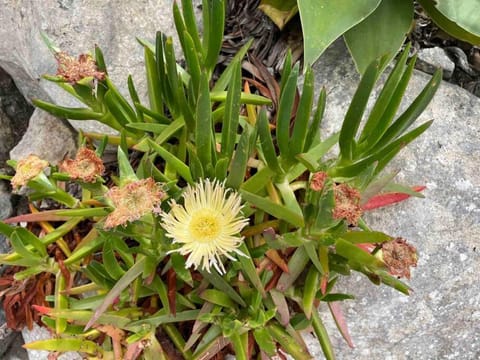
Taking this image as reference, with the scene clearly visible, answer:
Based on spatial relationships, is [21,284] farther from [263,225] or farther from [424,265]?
[424,265]

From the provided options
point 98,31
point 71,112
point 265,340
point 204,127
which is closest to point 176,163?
point 204,127

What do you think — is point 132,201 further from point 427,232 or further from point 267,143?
point 427,232

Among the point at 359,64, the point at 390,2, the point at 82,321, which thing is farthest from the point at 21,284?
the point at 390,2

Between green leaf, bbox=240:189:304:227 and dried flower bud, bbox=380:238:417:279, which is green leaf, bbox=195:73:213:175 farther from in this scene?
dried flower bud, bbox=380:238:417:279

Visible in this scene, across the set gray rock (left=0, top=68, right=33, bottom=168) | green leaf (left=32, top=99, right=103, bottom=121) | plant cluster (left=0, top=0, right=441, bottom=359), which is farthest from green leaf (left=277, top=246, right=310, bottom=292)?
gray rock (left=0, top=68, right=33, bottom=168)

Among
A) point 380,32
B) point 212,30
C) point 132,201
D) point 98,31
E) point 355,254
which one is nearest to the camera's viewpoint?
point 132,201

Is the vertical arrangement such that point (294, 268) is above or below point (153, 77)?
below

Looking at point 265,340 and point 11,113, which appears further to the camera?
point 11,113
